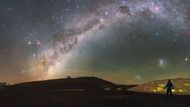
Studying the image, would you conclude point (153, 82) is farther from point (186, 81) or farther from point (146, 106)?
point (146, 106)

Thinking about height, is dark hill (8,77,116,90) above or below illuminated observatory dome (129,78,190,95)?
above

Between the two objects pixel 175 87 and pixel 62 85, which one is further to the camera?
pixel 62 85

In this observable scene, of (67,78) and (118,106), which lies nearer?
(118,106)

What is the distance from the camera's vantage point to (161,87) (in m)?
44.1

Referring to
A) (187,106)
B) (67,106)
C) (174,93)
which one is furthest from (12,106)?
(174,93)

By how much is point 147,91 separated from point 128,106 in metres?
→ 22.9

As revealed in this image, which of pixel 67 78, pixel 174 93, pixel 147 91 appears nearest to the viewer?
pixel 174 93

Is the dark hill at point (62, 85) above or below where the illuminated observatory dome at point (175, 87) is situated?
above

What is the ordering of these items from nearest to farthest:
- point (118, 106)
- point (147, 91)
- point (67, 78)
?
1. point (118, 106)
2. point (147, 91)
3. point (67, 78)

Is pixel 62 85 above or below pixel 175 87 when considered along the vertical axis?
above

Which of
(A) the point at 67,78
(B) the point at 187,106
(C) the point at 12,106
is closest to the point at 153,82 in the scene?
(B) the point at 187,106

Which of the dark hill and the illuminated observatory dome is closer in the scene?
the illuminated observatory dome

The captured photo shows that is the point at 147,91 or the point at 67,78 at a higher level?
the point at 67,78

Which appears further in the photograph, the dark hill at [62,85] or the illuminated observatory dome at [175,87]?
the dark hill at [62,85]
